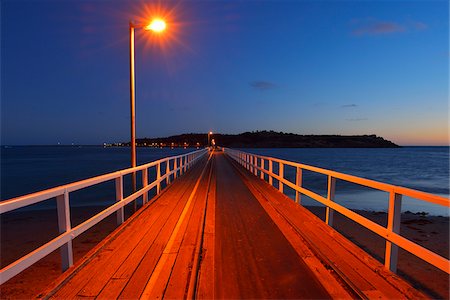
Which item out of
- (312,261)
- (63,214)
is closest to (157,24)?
(63,214)

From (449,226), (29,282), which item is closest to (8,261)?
(29,282)

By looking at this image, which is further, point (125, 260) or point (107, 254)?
point (107, 254)

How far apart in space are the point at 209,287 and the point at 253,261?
42.4 inches

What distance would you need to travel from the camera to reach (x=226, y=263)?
4.52 meters

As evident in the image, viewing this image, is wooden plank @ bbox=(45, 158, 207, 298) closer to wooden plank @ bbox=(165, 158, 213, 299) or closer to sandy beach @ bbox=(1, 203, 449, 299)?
wooden plank @ bbox=(165, 158, 213, 299)

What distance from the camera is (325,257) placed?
15.2 feet

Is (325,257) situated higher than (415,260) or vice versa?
(325,257)

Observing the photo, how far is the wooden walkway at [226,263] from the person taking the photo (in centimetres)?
367

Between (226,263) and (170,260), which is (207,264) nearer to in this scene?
(226,263)

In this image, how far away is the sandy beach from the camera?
6410 mm

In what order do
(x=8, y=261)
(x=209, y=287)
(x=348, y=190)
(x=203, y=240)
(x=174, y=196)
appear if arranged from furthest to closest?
(x=348, y=190), (x=174, y=196), (x=8, y=261), (x=203, y=240), (x=209, y=287)

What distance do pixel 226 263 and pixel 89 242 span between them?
7.70 m

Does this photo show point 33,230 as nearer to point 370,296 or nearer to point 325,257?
point 325,257

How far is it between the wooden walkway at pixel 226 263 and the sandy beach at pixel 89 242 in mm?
2457
